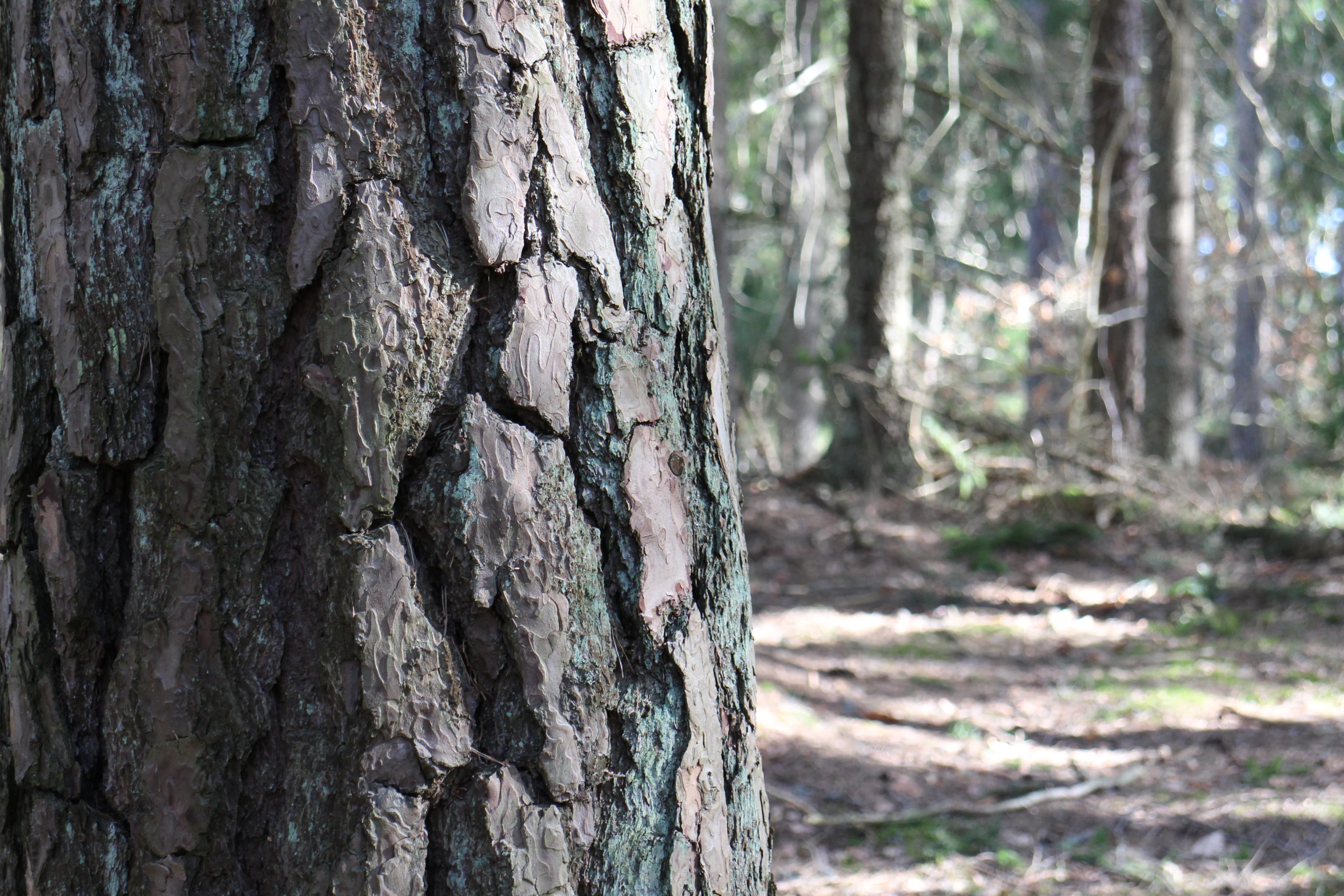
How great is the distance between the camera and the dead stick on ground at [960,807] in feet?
10.1

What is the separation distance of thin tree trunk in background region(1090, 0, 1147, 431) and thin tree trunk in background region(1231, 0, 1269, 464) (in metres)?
4.32

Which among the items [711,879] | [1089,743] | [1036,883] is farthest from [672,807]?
[1089,743]

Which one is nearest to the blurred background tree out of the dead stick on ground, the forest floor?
the forest floor

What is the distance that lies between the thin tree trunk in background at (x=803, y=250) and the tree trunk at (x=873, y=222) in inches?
51.4

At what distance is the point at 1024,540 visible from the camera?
700 cm

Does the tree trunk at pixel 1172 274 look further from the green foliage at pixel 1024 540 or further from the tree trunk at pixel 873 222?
the green foliage at pixel 1024 540

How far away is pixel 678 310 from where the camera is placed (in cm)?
113

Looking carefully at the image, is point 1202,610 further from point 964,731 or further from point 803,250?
point 803,250

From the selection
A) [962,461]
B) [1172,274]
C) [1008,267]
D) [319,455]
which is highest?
[1008,267]

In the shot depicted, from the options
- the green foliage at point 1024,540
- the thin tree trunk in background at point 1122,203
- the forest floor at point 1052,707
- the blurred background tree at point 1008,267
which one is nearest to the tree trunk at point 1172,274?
the blurred background tree at point 1008,267

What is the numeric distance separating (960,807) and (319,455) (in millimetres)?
2715

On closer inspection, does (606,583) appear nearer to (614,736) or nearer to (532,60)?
(614,736)

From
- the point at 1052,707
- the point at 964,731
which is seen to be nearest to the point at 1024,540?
the point at 1052,707

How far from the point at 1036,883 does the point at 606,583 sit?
211cm
